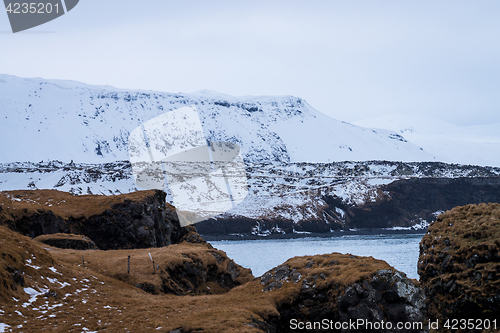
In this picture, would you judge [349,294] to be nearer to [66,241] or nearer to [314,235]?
[66,241]

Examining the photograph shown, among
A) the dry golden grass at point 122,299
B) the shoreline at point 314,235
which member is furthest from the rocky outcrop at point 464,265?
the shoreline at point 314,235

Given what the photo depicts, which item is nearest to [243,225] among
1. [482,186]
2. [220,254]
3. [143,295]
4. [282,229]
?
[282,229]

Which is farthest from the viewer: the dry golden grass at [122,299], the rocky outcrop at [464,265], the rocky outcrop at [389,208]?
the rocky outcrop at [389,208]

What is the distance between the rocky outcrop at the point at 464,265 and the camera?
2111 centimetres

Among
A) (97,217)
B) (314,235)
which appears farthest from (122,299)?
(314,235)

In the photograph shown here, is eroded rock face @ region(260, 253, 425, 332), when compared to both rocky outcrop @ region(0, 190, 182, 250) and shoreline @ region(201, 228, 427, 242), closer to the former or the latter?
rocky outcrop @ region(0, 190, 182, 250)

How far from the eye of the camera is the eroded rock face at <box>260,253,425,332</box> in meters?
18.3

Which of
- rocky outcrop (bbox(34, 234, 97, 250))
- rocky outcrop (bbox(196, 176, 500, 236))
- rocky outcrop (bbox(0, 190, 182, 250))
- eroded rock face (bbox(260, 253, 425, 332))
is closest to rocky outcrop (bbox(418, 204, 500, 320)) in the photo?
eroded rock face (bbox(260, 253, 425, 332))

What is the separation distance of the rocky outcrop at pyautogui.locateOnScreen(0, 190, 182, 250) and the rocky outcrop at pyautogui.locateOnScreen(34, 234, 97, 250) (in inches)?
297

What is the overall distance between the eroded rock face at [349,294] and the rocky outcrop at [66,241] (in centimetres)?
1990

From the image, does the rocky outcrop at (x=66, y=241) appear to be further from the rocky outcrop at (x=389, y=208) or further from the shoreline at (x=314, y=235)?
the rocky outcrop at (x=389, y=208)

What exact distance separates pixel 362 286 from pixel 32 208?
3554cm

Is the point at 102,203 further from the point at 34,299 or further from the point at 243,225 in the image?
the point at 243,225

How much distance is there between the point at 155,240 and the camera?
47.6m
